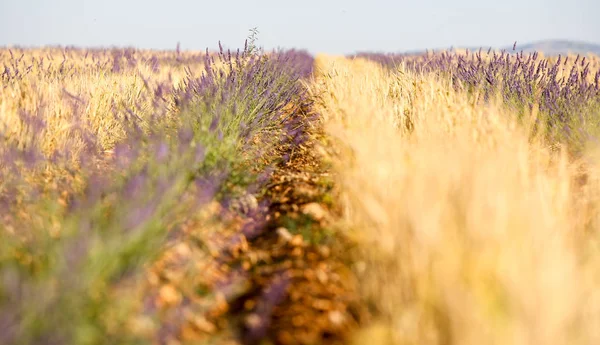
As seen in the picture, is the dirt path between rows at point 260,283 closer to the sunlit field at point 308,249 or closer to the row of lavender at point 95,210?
the sunlit field at point 308,249

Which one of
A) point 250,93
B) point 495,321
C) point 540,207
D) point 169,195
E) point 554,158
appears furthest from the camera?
point 250,93

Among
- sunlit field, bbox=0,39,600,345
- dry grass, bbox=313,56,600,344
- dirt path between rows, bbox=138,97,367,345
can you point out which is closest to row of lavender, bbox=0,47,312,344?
sunlit field, bbox=0,39,600,345

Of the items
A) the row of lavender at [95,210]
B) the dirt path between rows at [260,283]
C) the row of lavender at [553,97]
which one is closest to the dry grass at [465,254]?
the dirt path between rows at [260,283]

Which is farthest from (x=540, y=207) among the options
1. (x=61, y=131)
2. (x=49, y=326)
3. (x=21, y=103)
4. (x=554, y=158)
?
(x=21, y=103)

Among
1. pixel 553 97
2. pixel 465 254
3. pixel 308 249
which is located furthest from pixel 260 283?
pixel 553 97

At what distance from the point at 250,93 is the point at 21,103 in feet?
6.09

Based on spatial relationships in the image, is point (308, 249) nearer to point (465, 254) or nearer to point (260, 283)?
point (260, 283)

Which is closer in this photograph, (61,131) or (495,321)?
(495,321)

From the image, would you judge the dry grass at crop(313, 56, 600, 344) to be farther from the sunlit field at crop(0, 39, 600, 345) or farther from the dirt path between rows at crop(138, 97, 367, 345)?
the dirt path between rows at crop(138, 97, 367, 345)

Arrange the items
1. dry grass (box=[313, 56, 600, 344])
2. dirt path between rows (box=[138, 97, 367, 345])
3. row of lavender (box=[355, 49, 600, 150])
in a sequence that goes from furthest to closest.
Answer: row of lavender (box=[355, 49, 600, 150]) → dirt path between rows (box=[138, 97, 367, 345]) → dry grass (box=[313, 56, 600, 344])

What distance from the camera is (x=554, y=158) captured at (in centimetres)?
416

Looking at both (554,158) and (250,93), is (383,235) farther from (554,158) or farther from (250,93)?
(250,93)

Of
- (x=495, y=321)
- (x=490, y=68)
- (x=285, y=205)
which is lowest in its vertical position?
(x=285, y=205)

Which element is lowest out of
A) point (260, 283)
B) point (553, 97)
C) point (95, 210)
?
point (260, 283)
